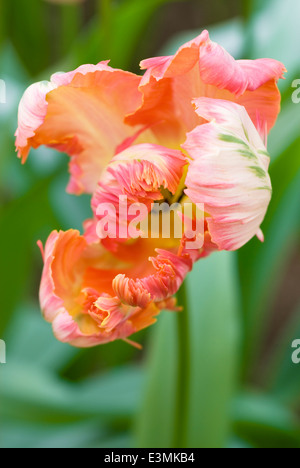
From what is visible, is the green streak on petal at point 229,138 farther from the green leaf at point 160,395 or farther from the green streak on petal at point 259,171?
the green leaf at point 160,395

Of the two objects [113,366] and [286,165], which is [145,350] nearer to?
[113,366]

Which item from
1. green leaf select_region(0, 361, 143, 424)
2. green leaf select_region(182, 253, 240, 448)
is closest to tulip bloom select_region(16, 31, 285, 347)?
green leaf select_region(182, 253, 240, 448)

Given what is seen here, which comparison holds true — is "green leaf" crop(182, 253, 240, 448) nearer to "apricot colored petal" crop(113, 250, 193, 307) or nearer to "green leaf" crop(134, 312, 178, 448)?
"green leaf" crop(134, 312, 178, 448)

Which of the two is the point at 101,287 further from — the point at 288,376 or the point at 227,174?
the point at 288,376

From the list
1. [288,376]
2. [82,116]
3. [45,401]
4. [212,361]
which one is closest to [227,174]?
[82,116]

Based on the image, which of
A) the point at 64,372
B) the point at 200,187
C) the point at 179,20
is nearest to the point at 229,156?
the point at 200,187

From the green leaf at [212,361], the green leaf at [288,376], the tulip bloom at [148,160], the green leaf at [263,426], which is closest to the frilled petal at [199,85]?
the tulip bloom at [148,160]
